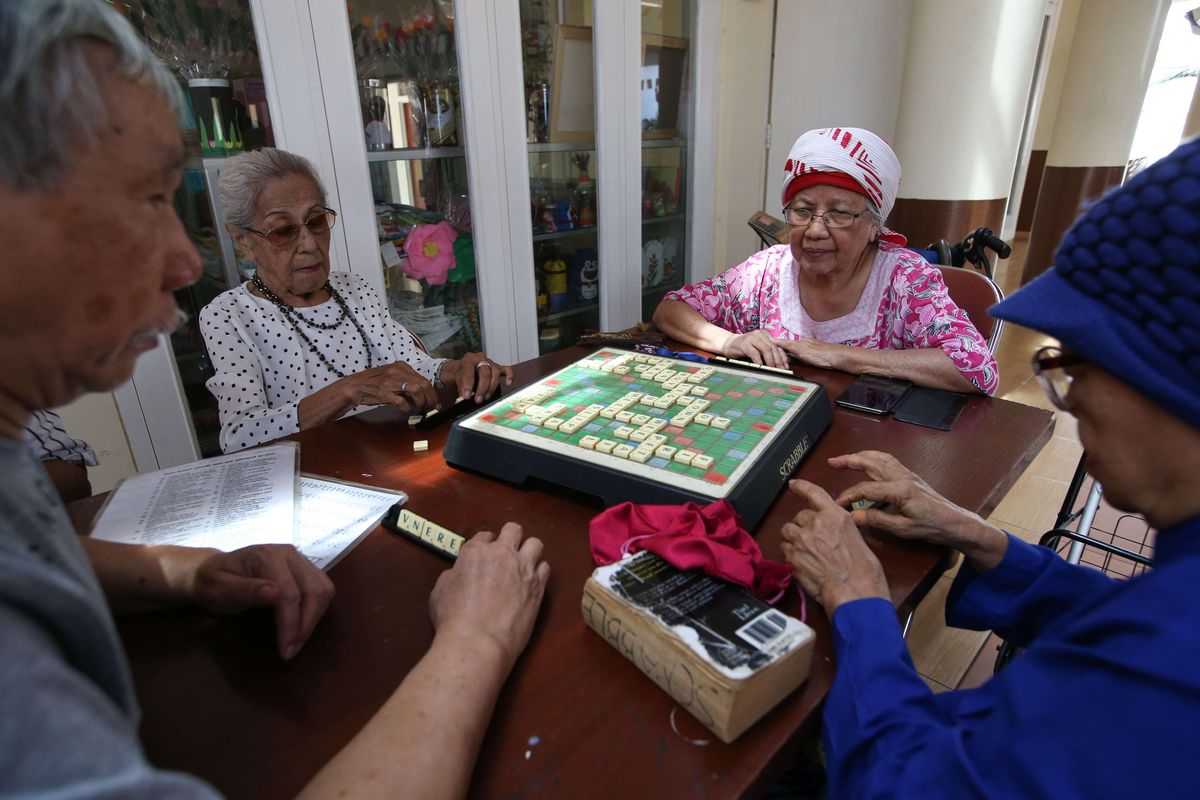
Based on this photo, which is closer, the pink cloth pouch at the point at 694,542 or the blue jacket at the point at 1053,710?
the blue jacket at the point at 1053,710

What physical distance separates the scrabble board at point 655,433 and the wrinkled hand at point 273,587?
36 cm

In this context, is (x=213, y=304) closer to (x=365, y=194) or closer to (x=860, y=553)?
(x=365, y=194)

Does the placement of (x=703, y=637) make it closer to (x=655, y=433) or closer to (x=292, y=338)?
(x=655, y=433)

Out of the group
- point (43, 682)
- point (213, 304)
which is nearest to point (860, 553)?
point (43, 682)

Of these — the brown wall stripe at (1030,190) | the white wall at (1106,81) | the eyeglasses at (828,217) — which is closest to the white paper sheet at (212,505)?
the eyeglasses at (828,217)

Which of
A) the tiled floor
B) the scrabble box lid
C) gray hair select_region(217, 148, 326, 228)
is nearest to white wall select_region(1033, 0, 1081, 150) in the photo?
the tiled floor

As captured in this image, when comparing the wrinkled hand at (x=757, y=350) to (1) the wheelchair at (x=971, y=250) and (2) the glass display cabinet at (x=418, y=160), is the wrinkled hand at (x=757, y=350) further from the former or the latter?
(2) the glass display cabinet at (x=418, y=160)

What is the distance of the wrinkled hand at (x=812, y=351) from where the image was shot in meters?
1.58

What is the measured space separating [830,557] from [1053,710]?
0.94 feet

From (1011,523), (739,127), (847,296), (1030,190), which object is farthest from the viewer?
(1030,190)

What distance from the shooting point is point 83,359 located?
464 millimetres

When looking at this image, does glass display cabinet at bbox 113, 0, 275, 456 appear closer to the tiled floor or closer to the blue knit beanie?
the blue knit beanie

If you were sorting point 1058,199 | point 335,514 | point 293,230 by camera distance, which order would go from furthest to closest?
1. point 1058,199
2. point 293,230
3. point 335,514

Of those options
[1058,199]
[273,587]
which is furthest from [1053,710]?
[1058,199]
